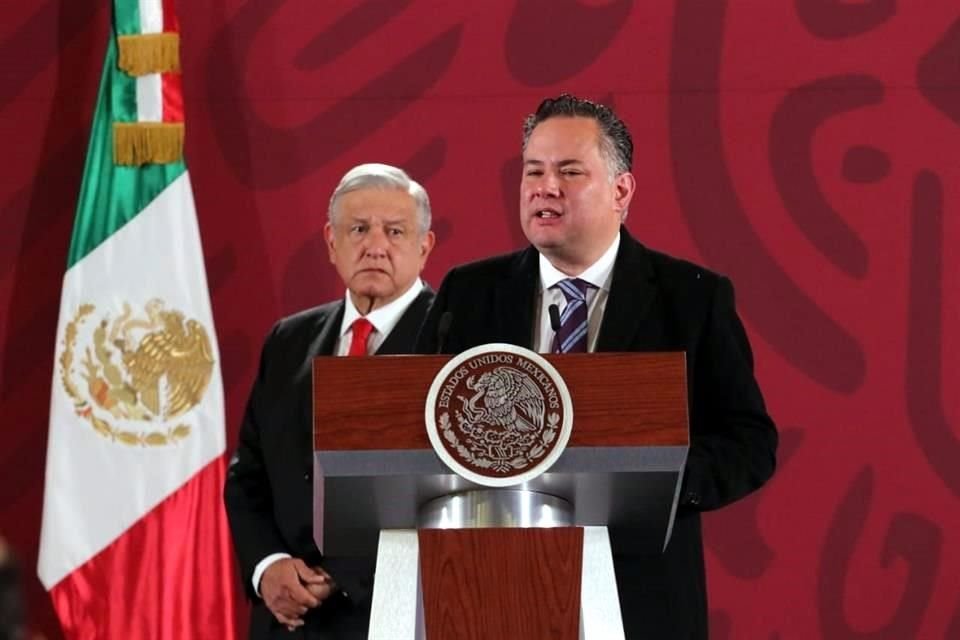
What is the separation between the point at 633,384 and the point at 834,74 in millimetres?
2664

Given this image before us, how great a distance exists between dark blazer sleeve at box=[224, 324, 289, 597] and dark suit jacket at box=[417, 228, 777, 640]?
0.77 m

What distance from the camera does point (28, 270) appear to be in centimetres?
398

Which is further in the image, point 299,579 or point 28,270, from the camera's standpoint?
point 28,270

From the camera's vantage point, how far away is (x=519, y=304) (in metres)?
2.26

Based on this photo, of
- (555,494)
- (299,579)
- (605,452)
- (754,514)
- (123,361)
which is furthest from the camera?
(754,514)

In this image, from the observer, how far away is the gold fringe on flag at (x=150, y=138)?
3680 mm

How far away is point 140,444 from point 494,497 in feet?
7.21

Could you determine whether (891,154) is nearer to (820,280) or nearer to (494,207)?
(820,280)

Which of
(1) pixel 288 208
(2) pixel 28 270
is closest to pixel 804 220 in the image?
(1) pixel 288 208

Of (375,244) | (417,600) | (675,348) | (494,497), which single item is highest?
(375,244)

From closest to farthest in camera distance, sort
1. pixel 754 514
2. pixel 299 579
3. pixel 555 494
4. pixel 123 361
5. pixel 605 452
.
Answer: pixel 605 452 < pixel 555 494 < pixel 299 579 < pixel 123 361 < pixel 754 514

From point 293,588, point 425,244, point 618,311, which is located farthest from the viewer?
point 425,244

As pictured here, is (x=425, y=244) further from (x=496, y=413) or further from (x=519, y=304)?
(x=496, y=413)

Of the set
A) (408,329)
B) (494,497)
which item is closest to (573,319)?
(494,497)
